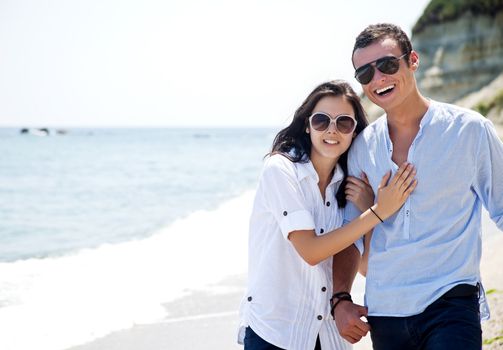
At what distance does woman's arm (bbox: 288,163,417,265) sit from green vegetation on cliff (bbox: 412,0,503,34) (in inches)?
1236

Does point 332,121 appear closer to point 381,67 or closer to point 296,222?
point 381,67

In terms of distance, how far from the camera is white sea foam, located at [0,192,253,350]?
6.68m

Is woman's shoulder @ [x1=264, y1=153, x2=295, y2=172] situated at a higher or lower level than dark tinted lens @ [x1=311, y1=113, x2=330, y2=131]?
lower

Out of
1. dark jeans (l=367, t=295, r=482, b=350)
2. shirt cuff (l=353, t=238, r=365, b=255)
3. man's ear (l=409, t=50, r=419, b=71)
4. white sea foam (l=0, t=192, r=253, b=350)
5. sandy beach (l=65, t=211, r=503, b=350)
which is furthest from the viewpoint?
white sea foam (l=0, t=192, r=253, b=350)

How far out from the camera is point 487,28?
32.1 m

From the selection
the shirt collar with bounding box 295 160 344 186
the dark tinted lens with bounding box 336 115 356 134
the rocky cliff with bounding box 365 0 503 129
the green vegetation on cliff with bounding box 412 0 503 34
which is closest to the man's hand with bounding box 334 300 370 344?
the shirt collar with bounding box 295 160 344 186

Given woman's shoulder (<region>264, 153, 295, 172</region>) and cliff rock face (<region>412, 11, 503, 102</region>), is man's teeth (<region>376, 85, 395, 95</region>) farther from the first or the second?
cliff rock face (<region>412, 11, 503, 102</region>)

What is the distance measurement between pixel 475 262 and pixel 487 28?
3158cm

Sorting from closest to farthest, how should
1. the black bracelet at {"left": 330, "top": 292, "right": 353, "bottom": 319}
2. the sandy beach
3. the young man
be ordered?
the young man → the black bracelet at {"left": 330, "top": 292, "right": 353, "bottom": 319} → the sandy beach

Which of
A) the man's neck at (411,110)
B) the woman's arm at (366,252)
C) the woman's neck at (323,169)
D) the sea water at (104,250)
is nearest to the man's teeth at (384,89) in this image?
the man's neck at (411,110)

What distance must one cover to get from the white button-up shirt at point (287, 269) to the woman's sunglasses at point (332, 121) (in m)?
0.22

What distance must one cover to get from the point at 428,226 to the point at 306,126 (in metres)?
0.98

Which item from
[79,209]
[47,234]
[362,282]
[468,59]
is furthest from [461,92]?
[362,282]

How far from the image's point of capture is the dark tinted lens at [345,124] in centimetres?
371
